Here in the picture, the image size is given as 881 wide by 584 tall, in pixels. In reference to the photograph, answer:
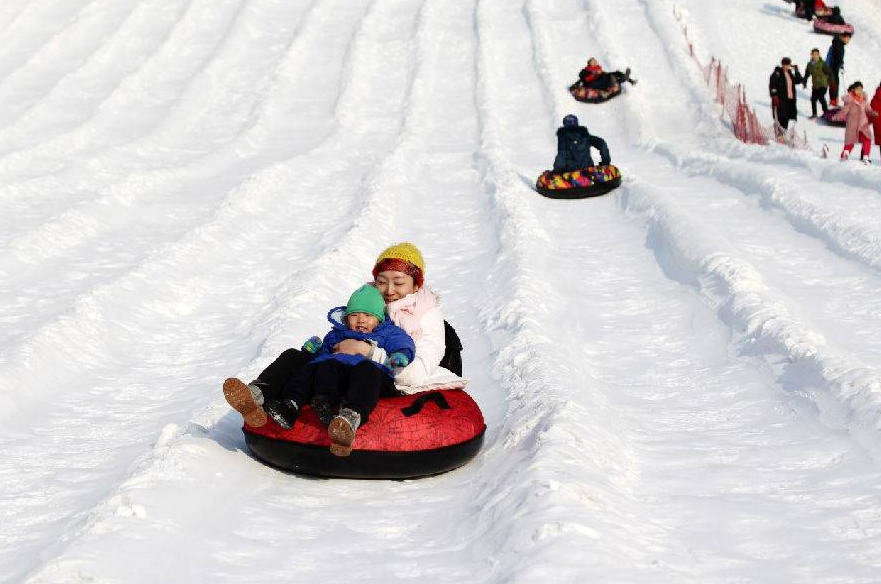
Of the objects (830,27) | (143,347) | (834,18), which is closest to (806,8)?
(834,18)

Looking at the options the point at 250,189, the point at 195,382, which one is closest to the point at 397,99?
the point at 250,189

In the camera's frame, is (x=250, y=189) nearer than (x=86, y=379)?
No

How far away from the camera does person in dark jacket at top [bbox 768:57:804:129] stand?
15.6 meters

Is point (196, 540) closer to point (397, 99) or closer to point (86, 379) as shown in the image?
point (86, 379)

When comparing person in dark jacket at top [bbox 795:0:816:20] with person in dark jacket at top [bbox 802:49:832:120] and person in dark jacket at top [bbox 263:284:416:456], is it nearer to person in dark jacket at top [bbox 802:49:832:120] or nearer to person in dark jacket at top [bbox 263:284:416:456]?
person in dark jacket at top [bbox 802:49:832:120]

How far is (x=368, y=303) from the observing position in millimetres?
4625

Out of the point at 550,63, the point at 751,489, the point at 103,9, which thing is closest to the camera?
the point at 751,489

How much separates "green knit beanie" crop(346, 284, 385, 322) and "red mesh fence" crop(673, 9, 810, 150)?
31.1 ft

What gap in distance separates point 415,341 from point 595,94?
14.0m

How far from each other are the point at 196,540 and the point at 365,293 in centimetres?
133

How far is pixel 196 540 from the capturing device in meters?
3.75

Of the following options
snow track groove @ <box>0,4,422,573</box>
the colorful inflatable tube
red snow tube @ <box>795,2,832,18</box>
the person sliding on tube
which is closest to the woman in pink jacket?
the colorful inflatable tube

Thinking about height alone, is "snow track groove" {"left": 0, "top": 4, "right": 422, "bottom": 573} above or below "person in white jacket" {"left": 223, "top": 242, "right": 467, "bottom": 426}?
below

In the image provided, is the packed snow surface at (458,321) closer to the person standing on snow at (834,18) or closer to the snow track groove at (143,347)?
the snow track groove at (143,347)
